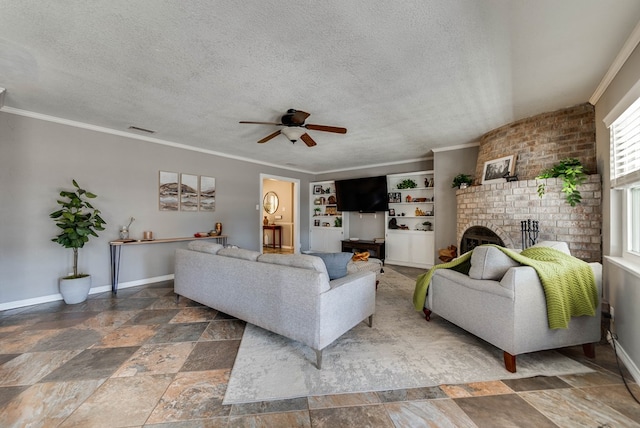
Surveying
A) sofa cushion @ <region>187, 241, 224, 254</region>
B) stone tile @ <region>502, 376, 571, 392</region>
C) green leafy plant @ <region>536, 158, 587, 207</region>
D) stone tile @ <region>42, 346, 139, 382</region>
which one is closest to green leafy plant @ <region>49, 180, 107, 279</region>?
sofa cushion @ <region>187, 241, 224, 254</region>

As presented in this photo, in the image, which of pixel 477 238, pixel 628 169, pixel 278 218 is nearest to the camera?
pixel 628 169

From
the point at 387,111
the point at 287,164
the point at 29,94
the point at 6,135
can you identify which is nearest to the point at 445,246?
the point at 387,111

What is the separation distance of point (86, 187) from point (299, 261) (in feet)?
11.5

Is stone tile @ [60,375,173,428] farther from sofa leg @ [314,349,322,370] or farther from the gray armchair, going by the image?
the gray armchair

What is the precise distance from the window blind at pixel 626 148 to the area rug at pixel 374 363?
1522mm

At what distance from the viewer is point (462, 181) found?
13.9 ft

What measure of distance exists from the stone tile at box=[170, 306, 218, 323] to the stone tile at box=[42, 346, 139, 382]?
1.92 ft

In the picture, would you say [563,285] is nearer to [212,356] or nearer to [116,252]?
[212,356]

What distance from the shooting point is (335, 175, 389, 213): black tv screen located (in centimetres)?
579

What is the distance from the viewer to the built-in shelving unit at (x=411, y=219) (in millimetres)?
5277

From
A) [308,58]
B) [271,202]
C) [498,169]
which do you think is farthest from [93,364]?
[271,202]

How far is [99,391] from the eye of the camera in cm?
158

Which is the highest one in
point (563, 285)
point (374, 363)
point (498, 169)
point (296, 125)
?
point (296, 125)

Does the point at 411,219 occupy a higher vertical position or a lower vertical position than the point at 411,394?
higher
